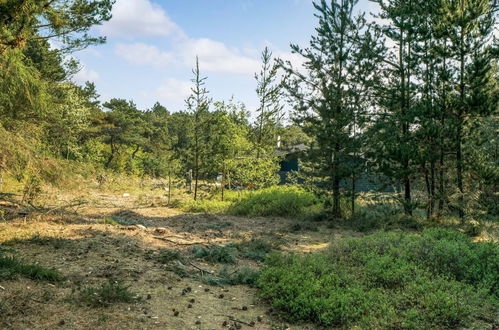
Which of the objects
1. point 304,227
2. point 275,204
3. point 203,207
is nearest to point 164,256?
point 304,227

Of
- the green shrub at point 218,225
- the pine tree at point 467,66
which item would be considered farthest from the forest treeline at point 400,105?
the green shrub at point 218,225

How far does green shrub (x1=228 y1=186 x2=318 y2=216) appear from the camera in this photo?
13234mm

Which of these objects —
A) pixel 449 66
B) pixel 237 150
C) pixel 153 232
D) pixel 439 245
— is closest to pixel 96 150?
pixel 237 150

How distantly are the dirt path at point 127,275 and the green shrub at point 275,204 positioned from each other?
290cm

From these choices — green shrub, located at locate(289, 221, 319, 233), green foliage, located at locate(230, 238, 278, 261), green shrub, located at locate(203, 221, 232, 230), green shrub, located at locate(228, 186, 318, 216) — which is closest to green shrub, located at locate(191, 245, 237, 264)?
green foliage, located at locate(230, 238, 278, 261)

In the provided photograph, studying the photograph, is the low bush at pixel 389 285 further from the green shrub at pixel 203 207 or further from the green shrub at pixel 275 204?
the green shrub at pixel 203 207

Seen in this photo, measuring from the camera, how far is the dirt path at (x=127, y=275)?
4.03 m

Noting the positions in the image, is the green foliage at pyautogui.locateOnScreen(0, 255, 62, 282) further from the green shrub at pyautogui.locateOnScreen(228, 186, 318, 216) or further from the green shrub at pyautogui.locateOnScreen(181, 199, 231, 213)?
the green shrub at pyautogui.locateOnScreen(181, 199, 231, 213)

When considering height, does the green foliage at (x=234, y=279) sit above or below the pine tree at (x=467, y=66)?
below

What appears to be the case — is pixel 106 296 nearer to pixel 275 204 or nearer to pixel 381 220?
pixel 381 220

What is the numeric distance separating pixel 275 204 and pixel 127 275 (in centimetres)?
834

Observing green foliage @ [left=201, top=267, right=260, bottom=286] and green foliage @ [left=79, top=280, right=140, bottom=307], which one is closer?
green foliage @ [left=79, top=280, right=140, bottom=307]

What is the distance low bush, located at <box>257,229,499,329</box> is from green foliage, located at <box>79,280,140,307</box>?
70.7 inches

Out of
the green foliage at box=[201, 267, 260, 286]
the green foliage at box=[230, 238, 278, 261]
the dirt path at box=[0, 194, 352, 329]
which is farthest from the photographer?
the green foliage at box=[230, 238, 278, 261]
